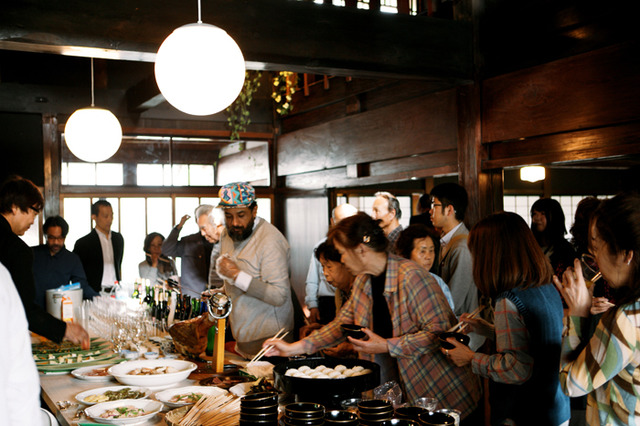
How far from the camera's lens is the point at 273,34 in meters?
→ 3.82

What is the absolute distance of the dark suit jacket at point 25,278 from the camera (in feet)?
10.3

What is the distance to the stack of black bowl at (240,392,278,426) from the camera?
188 cm

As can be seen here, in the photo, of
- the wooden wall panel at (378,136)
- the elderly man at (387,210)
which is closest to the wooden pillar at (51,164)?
the wooden wall panel at (378,136)

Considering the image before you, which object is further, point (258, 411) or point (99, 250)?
point (99, 250)

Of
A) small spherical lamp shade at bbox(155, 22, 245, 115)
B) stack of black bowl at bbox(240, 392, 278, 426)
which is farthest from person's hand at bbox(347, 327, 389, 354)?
small spherical lamp shade at bbox(155, 22, 245, 115)

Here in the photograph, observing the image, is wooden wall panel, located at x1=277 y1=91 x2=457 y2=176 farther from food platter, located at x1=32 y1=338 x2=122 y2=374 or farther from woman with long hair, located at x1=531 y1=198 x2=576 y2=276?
food platter, located at x1=32 y1=338 x2=122 y2=374

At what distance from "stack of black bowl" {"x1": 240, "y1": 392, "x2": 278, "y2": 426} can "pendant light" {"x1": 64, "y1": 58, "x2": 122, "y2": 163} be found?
320 centimetres

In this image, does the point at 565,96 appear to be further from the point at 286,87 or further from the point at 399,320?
the point at 286,87

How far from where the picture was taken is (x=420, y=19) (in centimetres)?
426

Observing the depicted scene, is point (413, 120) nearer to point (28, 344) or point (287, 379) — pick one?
point (287, 379)

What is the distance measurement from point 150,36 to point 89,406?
6.70ft

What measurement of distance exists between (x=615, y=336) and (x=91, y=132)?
12.7ft

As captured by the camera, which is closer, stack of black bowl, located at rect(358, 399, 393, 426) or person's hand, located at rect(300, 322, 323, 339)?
stack of black bowl, located at rect(358, 399, 393, 426)

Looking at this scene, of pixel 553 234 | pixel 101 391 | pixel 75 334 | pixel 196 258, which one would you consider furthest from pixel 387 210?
pixel 101 391
